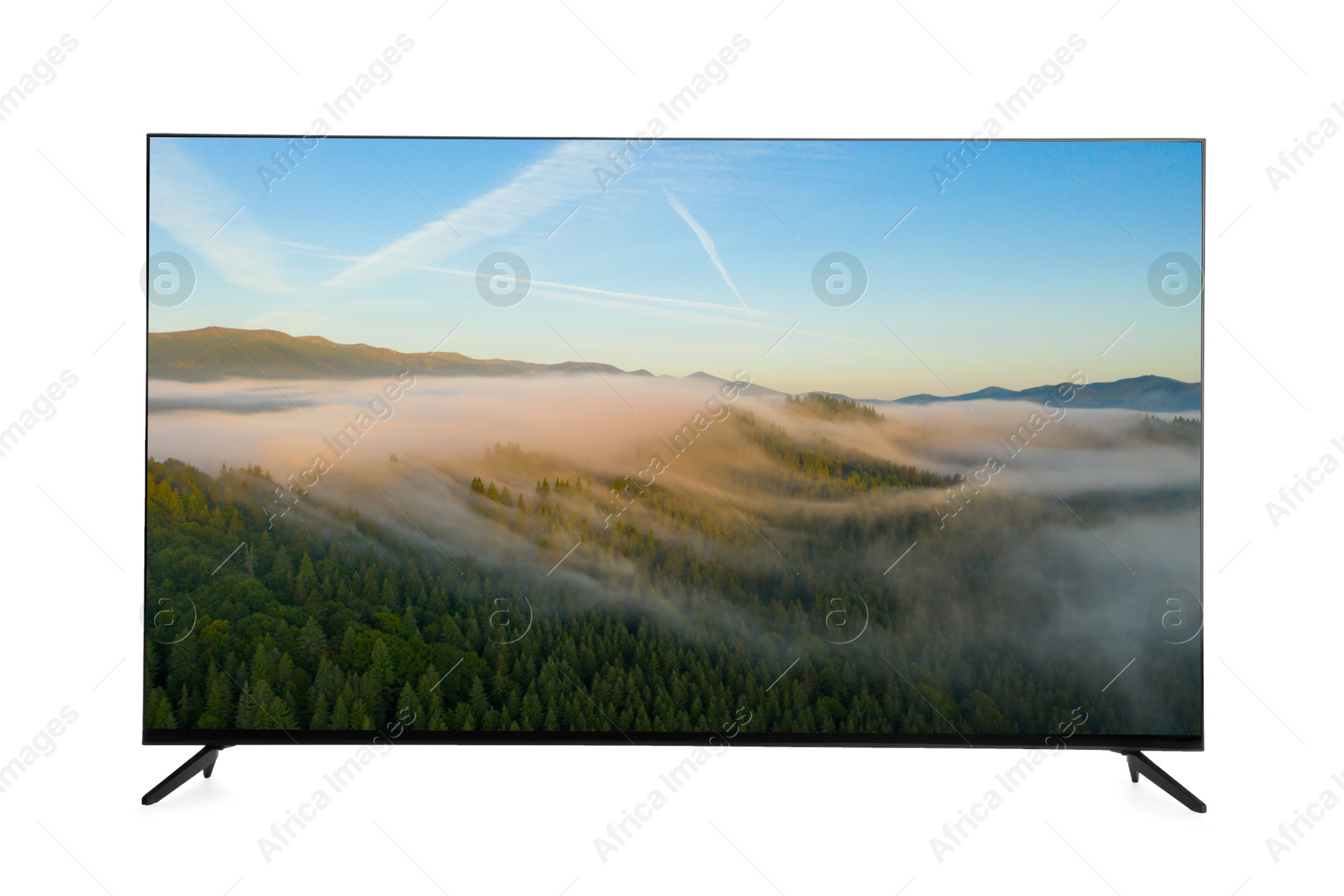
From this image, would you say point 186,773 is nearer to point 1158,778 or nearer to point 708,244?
point 708,244

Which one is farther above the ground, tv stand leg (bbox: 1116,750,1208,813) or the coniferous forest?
tv stand leg (bbox: 1116,750,1208,813)

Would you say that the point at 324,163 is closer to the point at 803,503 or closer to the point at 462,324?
the point at 462,324

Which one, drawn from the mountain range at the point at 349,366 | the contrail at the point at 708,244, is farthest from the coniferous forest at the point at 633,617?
the contrail at the point at 708,244

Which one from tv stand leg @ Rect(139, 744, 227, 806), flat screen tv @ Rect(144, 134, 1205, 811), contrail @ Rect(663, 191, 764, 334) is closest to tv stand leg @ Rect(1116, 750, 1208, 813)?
flat screen tv @ Rect(144, 134, 1205, 811)

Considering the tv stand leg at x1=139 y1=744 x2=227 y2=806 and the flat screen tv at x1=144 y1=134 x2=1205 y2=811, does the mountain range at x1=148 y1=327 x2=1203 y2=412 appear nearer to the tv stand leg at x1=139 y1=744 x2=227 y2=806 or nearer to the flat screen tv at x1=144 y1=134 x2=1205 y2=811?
the flat screen tv at x1=144 y1=134 x2=1205 y2=811

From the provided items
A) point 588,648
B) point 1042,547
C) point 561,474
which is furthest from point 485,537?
point 1042,547

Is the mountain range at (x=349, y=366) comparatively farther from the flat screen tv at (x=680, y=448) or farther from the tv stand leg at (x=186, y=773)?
the tv stand leg at (x=186, y=773)
